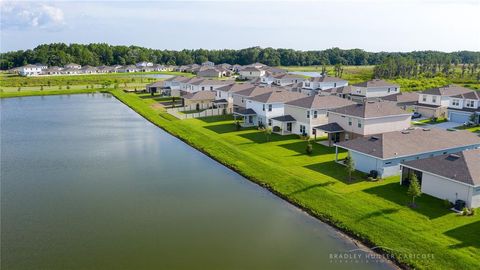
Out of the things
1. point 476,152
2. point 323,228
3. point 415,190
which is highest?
point 476,152

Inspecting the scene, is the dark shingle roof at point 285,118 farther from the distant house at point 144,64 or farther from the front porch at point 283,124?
the distant house at point 144,64

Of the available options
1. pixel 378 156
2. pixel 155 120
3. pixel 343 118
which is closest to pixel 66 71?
pixel 155 120

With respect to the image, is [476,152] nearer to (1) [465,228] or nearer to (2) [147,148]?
(1) [465,228]

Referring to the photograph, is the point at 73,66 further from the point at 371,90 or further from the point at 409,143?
the point at 409,143

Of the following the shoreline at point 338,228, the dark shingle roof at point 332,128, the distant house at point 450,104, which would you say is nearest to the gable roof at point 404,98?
the distant house at point 450,104

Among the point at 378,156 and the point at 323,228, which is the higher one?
the point at 378,156

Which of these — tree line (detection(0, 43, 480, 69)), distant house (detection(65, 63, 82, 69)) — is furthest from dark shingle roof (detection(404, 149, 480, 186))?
distant house (detection(65, 63, 82, 69))
